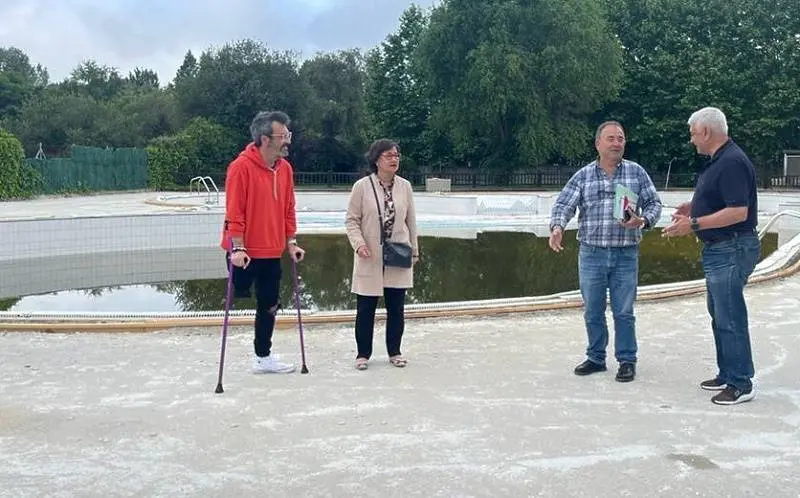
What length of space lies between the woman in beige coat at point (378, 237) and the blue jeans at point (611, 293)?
1.05 m

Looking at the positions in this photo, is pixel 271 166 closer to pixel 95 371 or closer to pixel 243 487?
pixel 95 371

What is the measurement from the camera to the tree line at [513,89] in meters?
33.1

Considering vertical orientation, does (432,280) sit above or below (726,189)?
below

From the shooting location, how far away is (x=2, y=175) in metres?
24.4

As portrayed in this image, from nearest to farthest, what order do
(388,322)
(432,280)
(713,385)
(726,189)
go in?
(726,189), (713,385), (388,322), (432,280)

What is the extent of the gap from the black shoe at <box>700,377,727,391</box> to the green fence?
25926 millimetres

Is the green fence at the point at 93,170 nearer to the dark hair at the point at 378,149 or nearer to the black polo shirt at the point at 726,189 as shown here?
the dark hair at the point at 378,149

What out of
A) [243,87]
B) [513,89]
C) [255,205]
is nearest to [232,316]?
[255,205]

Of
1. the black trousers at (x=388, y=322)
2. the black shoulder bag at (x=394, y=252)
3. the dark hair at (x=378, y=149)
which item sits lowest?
the black trousers at (x=388, y=322)

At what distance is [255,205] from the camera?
14.8ft

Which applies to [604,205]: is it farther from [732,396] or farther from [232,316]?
[232,316]

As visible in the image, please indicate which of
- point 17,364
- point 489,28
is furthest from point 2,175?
point 17,364

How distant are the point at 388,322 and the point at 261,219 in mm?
996

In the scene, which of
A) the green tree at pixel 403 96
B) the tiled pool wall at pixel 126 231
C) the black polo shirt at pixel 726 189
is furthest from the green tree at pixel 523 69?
the black polo shirt at pixel 726 189
